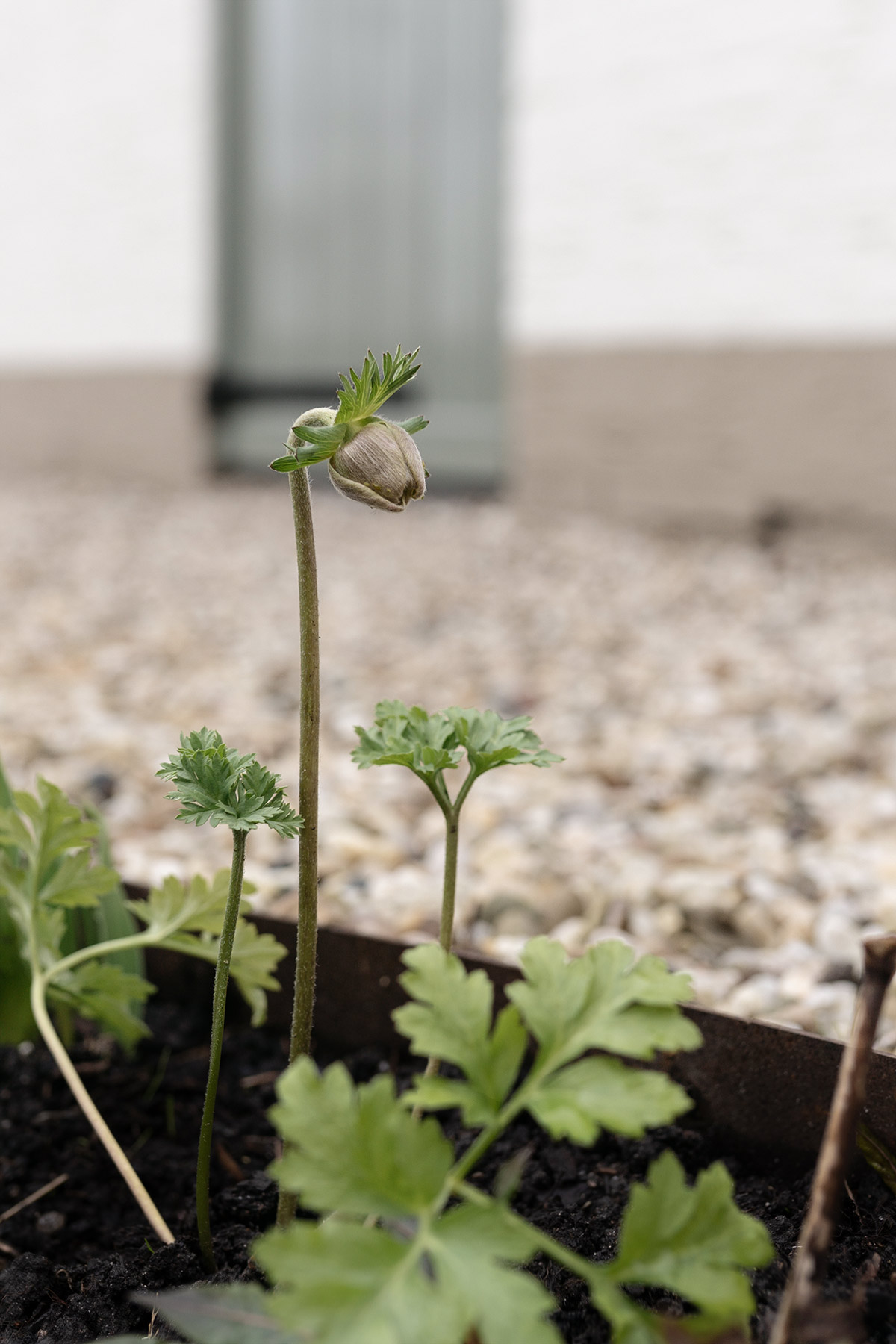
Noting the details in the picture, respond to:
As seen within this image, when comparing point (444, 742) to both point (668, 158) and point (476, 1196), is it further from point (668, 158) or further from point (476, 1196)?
point (668, 158)

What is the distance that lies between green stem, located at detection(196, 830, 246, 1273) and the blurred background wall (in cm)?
321

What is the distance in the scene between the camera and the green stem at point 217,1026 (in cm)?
66

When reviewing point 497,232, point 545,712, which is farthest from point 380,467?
point 497,232

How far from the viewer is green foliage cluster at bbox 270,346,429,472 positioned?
60 centimetres

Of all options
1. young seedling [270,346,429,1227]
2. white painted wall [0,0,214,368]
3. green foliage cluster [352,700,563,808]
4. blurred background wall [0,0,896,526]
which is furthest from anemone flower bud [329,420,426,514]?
white painted wall [0,0,214,368]

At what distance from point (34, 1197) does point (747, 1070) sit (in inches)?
21.9

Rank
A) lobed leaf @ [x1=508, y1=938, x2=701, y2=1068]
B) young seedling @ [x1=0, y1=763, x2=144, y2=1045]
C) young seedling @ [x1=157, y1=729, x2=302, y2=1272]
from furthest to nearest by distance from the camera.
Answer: young seedling @ [x1=0, y1=763, x2=144, y2=1045], young seedling @ [x1=157, y1=729, x2=302, y2=1272], lobed leaf @ [x1=508, y1=938, x2=701, y2=1068]

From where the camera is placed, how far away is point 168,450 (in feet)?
17.9

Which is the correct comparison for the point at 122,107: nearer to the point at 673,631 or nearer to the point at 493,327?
the point at 493,327

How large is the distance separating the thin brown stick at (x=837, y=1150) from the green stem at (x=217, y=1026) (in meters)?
0.33

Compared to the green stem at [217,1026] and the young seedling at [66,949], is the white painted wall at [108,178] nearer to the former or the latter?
the young seedling at [66,949]

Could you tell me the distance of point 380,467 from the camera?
62 centimetres

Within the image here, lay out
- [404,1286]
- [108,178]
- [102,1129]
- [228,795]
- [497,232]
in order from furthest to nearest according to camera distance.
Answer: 1. [108,178]
2. [497,232]
3. [102,1129]
4. [228,795]
5. [404,1286]

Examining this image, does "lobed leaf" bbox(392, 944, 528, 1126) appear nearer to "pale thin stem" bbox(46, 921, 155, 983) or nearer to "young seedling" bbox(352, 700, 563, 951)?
"young seedling" bbox(352, 700, 563, 951)
